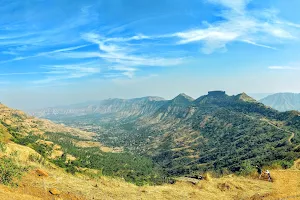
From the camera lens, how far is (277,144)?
634 ft

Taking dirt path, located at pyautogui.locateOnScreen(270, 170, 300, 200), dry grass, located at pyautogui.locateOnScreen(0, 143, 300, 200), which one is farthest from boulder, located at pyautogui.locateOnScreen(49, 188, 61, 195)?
dirt path, located at pyautogui.locateOnScreen(270, 170, 300, 200)

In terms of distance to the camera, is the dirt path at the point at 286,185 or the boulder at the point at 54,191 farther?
the dirt path at the point at 286,185

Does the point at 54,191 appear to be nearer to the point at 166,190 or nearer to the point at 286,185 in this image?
the point at 166,190

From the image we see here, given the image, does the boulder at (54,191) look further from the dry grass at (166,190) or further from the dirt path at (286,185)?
the dirt path at (286,185)

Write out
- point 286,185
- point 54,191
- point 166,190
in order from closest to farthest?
point 54,191, point 286,185, point 166,190

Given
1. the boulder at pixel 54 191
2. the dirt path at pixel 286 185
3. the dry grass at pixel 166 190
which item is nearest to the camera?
the boulder at pixel 54 191

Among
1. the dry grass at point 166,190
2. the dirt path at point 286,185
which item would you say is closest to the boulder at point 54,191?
the dry grass at point 166,190

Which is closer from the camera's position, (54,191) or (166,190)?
(54,191)

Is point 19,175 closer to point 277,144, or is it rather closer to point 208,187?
point 208,187

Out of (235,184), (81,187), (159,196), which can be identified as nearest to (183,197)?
(159,196)

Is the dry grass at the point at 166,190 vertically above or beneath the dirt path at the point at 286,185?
beneath

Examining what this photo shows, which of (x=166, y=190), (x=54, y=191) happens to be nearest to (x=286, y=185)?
(x=166, y=190)

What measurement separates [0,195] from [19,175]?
32.1ft

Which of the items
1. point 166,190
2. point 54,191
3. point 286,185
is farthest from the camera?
point 166,190
